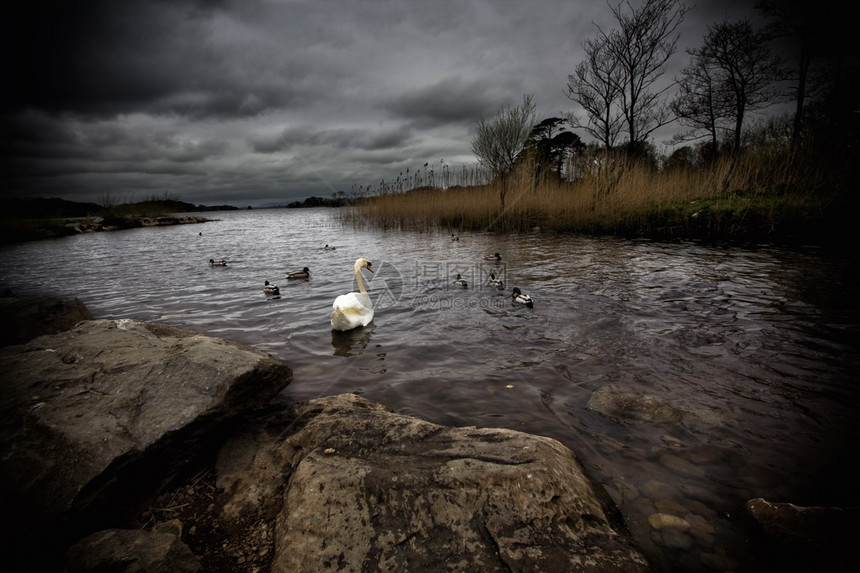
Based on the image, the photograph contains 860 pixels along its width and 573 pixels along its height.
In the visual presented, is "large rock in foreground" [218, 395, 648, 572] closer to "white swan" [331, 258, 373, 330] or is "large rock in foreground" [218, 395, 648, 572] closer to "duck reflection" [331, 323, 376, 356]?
"duck reflection" [331, 323, 376, 356]

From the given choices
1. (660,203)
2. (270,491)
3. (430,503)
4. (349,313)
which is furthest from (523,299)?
(660,203)

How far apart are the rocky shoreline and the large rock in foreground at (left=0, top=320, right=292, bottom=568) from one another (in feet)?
0.03

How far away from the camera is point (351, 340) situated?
5.23 m

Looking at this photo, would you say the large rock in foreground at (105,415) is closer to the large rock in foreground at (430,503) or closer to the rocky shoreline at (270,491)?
the rocky shoreline at (270,491)

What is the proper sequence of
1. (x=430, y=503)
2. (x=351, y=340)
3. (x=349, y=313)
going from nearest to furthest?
(x=430, y=503)
(x=351, y=340)
(x=349, y=313)

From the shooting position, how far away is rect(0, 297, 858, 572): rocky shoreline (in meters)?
1.55

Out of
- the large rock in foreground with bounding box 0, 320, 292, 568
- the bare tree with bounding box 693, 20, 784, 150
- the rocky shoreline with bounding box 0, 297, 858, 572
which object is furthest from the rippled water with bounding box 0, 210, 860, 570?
the bare tree with bounding box 693, 20, 784, 150

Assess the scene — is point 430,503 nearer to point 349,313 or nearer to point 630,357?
point 630,357

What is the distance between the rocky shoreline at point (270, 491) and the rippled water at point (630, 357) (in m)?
0.42

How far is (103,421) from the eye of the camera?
2189mm

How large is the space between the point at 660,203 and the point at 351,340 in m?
14.8

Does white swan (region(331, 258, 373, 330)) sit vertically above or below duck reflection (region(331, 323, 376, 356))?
→ above

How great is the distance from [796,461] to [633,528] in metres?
1.64

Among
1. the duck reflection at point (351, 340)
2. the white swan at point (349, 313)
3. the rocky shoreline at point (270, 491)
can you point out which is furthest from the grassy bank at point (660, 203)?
the rocky shoreline at point (270, 491)
